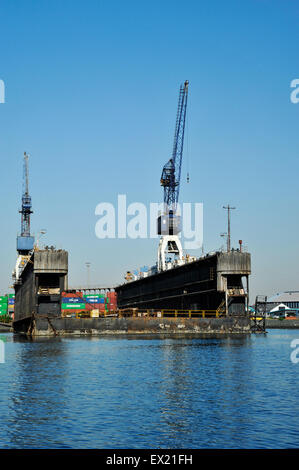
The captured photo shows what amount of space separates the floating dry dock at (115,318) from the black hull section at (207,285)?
0.14 metres

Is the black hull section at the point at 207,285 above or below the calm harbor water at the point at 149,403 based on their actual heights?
above

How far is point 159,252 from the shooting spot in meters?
A: 120

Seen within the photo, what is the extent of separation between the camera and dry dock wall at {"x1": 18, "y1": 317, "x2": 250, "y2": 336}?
7956 centimetres

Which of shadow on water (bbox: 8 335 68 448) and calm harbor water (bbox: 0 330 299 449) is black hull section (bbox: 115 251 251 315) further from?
shadow on water (bbox: 8 335 68 448)

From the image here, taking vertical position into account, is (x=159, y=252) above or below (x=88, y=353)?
above

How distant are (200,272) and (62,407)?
6702 cm

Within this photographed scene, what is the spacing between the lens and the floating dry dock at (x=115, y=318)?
253ft

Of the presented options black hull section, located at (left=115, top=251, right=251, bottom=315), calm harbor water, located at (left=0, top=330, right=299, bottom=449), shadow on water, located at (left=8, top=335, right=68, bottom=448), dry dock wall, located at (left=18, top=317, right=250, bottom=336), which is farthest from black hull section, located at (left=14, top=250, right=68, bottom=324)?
calm harbor water, located at (left=0, top=330, right=299, bottom=449)

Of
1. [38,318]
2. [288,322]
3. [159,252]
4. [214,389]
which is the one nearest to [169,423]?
[214,389]

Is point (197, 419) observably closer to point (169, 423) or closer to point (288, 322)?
point (169, 423)

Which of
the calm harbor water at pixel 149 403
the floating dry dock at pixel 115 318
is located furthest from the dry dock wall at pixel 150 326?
the calm harbor water at pixel 149 403

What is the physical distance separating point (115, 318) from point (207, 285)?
49.5ft

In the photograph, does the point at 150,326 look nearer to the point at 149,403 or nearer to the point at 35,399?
the point at 35,399

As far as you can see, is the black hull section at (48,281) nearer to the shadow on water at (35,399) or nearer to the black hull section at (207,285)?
the black hull section at (207,285)
